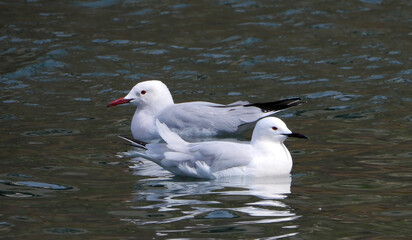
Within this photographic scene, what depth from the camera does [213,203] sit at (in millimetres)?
7016

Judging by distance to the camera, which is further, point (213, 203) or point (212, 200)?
point (212, 200)

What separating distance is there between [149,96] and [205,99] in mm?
1430

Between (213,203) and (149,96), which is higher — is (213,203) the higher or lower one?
the lower one

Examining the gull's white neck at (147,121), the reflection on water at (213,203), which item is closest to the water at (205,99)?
the reflection on water at (213,203)

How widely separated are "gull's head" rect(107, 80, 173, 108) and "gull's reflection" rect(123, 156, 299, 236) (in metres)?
2.40

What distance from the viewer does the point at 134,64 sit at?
14180mm

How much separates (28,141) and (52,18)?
23.3ft

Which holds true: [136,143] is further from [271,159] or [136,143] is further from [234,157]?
[271,159]

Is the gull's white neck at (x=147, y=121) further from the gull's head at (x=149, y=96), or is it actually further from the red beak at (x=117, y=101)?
the red beak at (x=117, y=101)

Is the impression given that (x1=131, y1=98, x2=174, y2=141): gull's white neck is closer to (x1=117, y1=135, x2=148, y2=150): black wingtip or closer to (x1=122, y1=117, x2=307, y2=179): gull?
(x1=117, y1=135, x2=148, y2=150): black wingtip

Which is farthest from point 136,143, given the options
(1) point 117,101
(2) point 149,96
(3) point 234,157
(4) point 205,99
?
(4) point 205,99

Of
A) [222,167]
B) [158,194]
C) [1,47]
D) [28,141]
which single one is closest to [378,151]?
[222,167]

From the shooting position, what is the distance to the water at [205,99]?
661 cm

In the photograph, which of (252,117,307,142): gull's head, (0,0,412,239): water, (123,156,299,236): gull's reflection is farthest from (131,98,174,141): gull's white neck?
(252,117,307,142): gull's head
